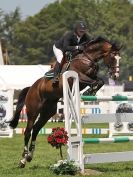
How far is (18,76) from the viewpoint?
3200cm

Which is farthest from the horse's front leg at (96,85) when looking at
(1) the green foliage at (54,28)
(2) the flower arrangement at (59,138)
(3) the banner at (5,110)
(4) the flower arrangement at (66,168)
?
(1) the green foliage at (54,28)

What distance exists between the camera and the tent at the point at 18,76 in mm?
31019

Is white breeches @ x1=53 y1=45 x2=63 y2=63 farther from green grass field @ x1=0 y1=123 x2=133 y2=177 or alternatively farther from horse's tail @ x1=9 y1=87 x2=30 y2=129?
green grass field @ x1=0 y1=123 x2=133 y2=177

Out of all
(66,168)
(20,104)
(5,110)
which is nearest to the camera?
(66,168)

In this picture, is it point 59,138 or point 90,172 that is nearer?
point 59,138

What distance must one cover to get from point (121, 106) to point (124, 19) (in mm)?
74967

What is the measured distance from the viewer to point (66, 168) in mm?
8430

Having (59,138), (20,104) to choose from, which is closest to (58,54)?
(20,104)

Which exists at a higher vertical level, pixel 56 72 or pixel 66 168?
pixel 56 72

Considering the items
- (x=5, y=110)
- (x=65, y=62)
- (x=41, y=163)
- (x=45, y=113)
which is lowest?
(x=5, y=110)

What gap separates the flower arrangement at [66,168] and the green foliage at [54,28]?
237 feet

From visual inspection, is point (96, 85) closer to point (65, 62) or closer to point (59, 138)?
point (65, 62)

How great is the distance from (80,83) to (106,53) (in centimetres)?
67

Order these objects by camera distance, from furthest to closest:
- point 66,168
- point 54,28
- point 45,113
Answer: point 54,28 → point 45,113 → point 66,168
